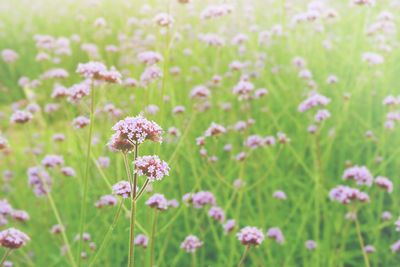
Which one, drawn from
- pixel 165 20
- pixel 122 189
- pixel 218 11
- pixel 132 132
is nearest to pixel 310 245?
pixel 122 189

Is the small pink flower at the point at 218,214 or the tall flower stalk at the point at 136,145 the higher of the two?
the tall flower stalk at the point at 136,145

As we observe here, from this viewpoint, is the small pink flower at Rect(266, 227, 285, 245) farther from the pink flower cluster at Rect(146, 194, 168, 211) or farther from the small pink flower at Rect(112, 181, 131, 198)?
the small pink flower at Rect(112, 181, 131, 198)

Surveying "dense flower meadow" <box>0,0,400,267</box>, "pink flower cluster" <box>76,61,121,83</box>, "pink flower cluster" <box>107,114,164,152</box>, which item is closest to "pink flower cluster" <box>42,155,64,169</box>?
"dense flower meadow" <box>0,0,400,267</box>

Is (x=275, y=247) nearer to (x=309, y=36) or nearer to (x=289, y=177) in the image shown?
(x=289, y=177)

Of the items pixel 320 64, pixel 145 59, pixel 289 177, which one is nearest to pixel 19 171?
pixel 145 59

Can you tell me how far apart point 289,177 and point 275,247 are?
0.49 metres

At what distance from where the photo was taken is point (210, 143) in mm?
2869

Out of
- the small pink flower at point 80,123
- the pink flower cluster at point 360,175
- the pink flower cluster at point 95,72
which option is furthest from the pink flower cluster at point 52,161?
the pink flower cluster at point 360,175

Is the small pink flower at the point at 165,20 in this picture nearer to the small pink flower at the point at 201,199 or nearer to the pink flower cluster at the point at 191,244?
the small pink flower at the point at 201,199

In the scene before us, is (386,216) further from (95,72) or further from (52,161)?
(52,161)

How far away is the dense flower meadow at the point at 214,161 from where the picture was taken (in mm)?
1481

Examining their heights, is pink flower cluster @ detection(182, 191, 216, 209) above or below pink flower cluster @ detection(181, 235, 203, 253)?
above

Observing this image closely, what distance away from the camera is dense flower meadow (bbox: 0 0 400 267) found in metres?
1.48

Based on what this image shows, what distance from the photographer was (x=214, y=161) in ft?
8.02
